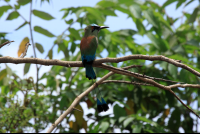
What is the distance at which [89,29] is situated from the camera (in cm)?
217

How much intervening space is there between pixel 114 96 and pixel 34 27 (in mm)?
1360

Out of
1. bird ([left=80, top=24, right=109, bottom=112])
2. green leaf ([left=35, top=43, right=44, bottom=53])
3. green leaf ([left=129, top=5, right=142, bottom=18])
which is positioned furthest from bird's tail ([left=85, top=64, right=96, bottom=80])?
green leaf ([left=129, top=5, right=142, bottom=18])

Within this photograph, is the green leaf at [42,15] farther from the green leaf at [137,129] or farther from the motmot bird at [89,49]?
the green leaf at [137,129]

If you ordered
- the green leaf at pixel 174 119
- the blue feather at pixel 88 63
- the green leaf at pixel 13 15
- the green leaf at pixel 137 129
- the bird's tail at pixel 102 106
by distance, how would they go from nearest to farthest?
the blue feather at pixel 88 63 < the bird's tail at pixel 102 106 < the green leaf at pixel 137 129 < the green leaf at pixel 13 15 < the green leaf at pixel 174 119

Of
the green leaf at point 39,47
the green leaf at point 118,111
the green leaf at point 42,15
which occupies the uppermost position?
the green leaf at point 42,15

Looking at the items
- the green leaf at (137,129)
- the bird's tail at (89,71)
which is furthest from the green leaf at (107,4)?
the green leaf at (137,129)

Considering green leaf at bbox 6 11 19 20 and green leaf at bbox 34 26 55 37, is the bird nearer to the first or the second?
green leaf at bbox 34 26 55 37

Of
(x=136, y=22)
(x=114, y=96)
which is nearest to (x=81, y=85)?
(x=114, y=96)

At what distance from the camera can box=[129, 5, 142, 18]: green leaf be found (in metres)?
2.69

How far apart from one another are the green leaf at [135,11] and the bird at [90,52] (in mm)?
716

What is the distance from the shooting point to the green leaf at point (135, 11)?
2.69m

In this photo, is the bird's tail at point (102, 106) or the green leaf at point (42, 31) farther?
the green leaf at point (42, 31)

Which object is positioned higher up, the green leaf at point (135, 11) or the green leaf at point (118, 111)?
the green leaf at point (135, 11)

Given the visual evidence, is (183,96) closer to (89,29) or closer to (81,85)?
(81,85)
